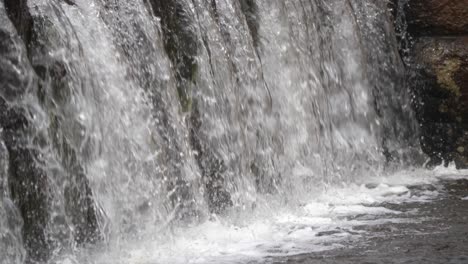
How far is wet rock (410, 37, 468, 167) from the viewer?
7.78 m

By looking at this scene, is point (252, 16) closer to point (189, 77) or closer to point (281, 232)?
point (189, 77)

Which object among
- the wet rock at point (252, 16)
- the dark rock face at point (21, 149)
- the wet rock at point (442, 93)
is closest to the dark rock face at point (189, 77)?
the wet rock at point (252, 16)

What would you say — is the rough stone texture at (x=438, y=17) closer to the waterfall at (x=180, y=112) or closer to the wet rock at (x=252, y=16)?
the waterfall at (x=180, y=112)

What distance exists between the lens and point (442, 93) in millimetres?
7891

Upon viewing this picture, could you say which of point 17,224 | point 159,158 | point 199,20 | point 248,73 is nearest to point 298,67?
point 248,73

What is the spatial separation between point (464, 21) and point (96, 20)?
3846 mm

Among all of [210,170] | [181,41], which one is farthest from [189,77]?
[210,170]

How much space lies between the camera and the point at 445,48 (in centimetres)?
779

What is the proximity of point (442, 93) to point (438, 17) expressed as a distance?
695 millimetres

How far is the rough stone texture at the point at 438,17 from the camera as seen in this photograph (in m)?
7.76

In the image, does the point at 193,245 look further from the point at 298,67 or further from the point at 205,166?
the point at 298,67

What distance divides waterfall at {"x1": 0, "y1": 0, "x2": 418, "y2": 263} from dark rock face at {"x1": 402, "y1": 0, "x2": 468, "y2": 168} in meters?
0.16

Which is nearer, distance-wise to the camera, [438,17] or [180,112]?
Answer: [180,112]

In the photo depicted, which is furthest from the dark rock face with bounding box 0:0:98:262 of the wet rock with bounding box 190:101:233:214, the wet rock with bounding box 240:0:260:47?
the wet rock with bounding box 240:0:260:47
